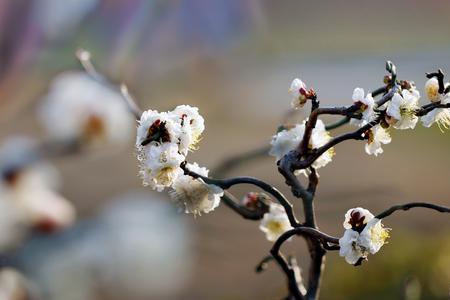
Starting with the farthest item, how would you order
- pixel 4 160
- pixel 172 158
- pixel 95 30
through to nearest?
1. pixel 95 30
2. pixel 4 160
3. pixel 172 158

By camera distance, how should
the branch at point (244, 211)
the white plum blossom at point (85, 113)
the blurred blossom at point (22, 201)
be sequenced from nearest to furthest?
the branch at point (244, 211)
the blurred blossom at point (22, 201)
the white plum blossom at point (85, 113)

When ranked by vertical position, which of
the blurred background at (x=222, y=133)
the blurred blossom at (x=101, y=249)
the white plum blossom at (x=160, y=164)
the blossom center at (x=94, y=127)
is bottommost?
the white plum blossom at (x=160, y=164)

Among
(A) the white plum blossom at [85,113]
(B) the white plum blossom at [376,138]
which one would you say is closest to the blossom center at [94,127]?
(A) the white plum blossom at [85,113]

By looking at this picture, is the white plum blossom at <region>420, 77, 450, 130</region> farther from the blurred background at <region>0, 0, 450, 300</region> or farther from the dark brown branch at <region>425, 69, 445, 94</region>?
the blurred background at <region>0, 0, 450, 300</region>

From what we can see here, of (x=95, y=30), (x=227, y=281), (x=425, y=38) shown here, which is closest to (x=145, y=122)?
(x=227, y=281)

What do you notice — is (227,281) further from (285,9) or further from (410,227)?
(285,9)

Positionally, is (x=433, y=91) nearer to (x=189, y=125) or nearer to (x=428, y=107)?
(x=428, y=107)

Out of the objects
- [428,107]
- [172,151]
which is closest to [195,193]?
[172,151]

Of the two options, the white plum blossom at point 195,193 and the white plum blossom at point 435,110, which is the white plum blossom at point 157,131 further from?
the white plum blossom at point 435,110

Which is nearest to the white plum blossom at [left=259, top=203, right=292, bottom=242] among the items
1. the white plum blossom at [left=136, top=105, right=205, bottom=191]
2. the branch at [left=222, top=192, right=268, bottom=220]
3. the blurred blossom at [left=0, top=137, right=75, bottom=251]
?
the branch at [left=222, top=192, right=268, bottom=220]
